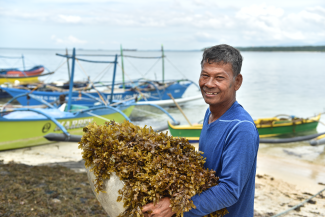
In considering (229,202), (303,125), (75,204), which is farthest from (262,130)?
(229,202)

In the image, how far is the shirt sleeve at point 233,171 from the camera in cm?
146

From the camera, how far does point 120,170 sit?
1639 mm

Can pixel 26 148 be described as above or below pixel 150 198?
below

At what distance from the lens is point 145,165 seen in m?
1.63

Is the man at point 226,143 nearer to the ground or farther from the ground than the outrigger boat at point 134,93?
farther from the ground

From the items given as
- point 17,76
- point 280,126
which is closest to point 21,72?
point 17,76

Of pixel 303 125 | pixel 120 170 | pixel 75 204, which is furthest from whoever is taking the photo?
pixel 303 125

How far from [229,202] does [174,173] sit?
34 centimetres

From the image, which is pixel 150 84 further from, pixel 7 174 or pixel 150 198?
pixel 150 198

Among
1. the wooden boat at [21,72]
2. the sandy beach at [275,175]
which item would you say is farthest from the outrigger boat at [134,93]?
the wooden boat at [21,72]

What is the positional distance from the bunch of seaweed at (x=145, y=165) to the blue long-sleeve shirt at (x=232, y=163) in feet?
0.26

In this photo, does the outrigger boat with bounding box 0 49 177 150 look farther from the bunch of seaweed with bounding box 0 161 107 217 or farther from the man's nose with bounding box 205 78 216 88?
the man's nose with bounding box 205 78 216 88

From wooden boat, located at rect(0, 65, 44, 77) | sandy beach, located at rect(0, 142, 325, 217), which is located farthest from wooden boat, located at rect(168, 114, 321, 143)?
wooden boat, located at rect(0, 65, 44, 77)

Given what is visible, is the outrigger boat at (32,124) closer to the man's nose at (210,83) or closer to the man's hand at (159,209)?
the man's nose at (210,83)
